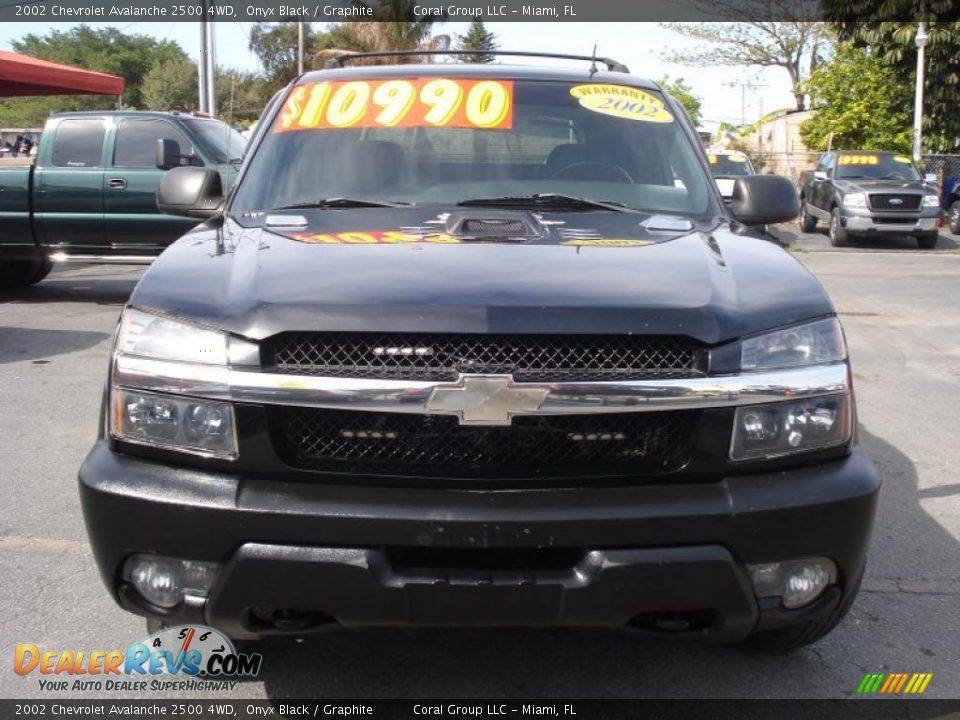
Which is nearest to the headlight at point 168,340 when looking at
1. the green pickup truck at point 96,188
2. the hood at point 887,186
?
the green pickup truck at point 96,188

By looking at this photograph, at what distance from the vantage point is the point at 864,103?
28.6m

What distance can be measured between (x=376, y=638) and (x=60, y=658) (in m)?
0.96

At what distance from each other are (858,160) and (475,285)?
65.5 feet

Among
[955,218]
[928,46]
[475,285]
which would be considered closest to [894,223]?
[955,218]

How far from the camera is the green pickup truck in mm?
10680

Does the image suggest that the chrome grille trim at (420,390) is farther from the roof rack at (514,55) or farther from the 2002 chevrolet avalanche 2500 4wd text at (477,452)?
the roof rack at (514,55)

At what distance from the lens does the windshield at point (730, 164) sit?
21.3 meters

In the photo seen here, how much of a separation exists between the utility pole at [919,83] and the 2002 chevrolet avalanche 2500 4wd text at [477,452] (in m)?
24.6

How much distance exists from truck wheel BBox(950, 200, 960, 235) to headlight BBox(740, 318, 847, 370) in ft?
71.3

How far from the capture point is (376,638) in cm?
334

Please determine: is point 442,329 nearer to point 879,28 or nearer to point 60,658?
Answer: point 60,658

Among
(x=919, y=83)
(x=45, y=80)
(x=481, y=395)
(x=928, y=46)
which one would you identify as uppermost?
(x=928, y=46)

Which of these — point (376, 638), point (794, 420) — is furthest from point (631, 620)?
point (376, 638)

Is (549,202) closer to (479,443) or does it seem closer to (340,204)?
(340,204)
